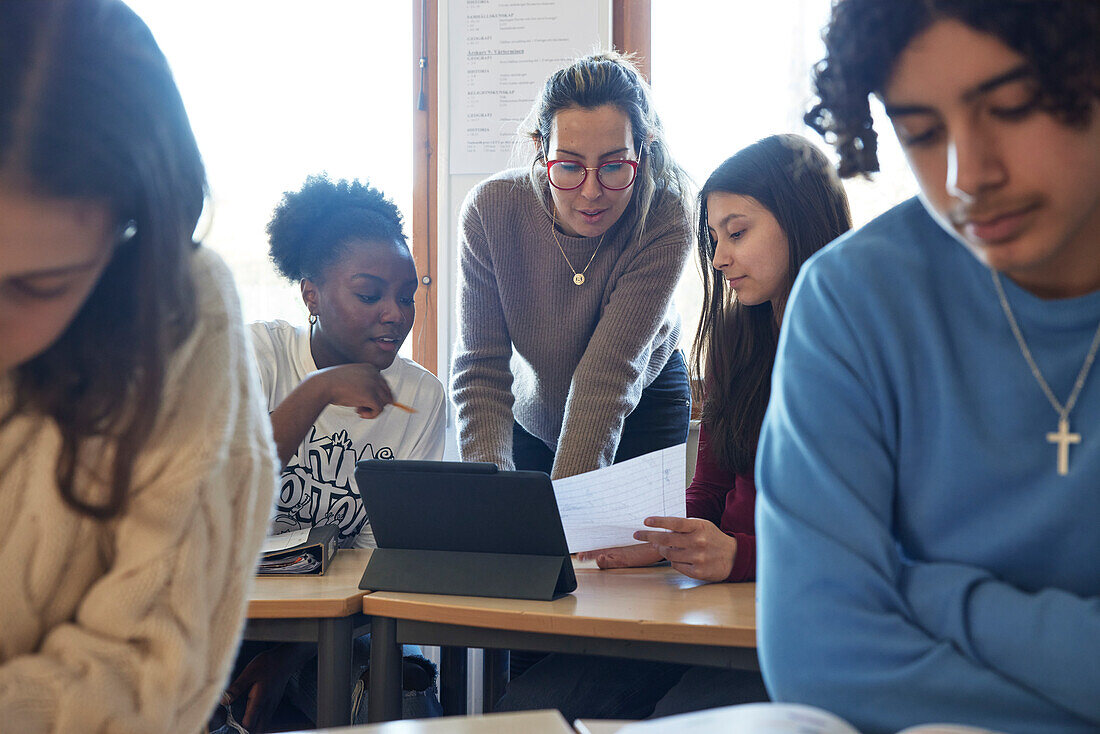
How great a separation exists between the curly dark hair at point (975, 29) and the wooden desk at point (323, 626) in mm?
977

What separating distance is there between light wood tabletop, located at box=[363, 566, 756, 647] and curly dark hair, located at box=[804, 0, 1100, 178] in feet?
2.17

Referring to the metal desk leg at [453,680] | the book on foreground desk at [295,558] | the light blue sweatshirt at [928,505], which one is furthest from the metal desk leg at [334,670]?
A: the light blue sweatshirt at [928,505]

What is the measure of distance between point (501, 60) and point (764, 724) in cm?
273

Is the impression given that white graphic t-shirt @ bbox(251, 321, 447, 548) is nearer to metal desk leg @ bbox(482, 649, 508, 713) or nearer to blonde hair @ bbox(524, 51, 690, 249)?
metal desk leg @ bbox(482, 649, 508, 713)

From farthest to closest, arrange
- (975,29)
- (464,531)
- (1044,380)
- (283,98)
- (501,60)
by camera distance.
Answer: (283,98) < (501,60) < (464,531) < (1044,380) < (975,29)

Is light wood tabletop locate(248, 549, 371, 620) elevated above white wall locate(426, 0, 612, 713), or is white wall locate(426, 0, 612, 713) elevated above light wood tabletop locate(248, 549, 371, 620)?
white wall locate(426, 0, 612, 713)

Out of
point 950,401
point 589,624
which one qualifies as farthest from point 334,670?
point 950,401

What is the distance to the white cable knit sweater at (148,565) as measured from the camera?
729mm

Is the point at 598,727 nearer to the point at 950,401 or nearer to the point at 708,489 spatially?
the point at 950,401

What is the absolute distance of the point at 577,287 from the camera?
2014 millimetres

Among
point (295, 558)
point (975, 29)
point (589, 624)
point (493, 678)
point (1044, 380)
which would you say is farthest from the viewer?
point (493, 678)

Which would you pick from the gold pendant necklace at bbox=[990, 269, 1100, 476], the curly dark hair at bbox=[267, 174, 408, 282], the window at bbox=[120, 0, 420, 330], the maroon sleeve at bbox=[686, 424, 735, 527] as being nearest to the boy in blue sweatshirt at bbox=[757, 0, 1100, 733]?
the gold pendant necklace at bbox=[990, 269, 1100, 476]

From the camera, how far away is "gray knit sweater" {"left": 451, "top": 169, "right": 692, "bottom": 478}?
74.2 inches

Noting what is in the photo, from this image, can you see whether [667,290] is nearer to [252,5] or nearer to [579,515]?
[579,515]
